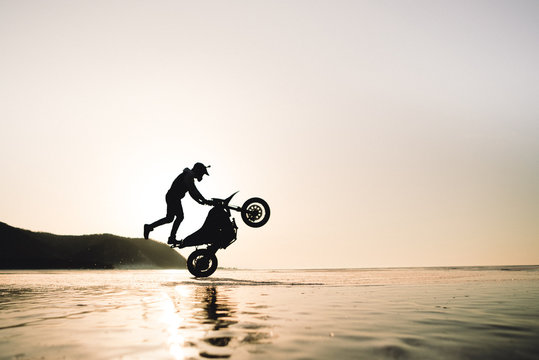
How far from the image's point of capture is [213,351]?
12.7ft

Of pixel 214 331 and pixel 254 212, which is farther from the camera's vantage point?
pixel 254 212

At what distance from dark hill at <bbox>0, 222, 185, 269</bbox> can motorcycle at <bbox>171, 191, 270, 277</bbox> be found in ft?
411

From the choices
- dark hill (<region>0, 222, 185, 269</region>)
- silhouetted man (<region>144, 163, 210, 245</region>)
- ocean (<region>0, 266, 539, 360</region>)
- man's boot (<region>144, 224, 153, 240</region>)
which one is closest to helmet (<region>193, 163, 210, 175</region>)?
silhouetted man (<region>144, 163, 210, 245</region>)

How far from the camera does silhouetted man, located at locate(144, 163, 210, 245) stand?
15.0 metres

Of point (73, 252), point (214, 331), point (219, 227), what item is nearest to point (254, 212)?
point (219, 227)

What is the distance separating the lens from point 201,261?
52.4 ft

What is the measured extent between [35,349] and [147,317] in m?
2.36

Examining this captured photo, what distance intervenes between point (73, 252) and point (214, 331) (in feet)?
545

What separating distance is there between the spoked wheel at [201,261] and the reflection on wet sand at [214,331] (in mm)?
8436

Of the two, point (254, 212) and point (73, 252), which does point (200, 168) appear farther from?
point (73, 252)

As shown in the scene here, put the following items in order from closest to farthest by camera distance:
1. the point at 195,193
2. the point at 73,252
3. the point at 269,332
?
the point at 269,332 → the point at 195,193 → the point at 73,252

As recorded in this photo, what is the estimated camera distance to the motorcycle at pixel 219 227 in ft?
50.4

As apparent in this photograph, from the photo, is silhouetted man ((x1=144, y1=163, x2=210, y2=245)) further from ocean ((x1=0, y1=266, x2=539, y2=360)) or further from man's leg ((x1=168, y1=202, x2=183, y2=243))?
ocean ((x1=0, y1=266, x2=539, y2=360))

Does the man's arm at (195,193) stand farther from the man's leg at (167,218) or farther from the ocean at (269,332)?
the ocean at (269,332)
